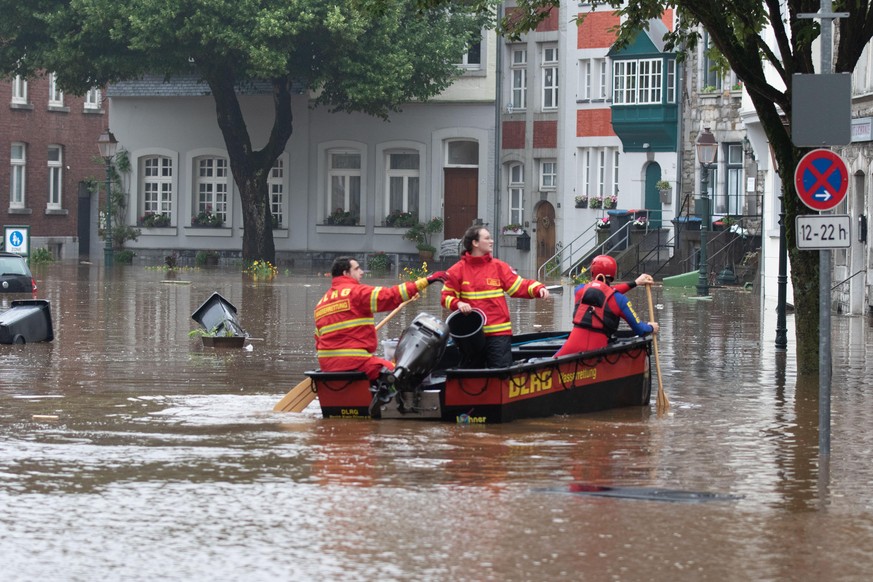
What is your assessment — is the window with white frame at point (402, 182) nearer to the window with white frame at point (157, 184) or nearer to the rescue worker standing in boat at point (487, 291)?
the window with white frame at point (157, 184)

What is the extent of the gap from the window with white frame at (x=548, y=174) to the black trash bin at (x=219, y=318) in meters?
28.2

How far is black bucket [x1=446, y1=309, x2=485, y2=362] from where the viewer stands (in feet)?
46.3

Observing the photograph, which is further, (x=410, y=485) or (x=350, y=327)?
(x=350, y=327)

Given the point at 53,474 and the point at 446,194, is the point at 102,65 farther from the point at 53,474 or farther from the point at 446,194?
the point at 53,474

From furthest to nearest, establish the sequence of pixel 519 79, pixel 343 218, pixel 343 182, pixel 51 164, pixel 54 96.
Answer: pixel 51 164 → pixel 54 96 → pixel 343 182 → pixel 343 218 → pixel 519 79

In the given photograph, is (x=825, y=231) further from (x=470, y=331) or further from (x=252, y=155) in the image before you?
(x=252, y=155)

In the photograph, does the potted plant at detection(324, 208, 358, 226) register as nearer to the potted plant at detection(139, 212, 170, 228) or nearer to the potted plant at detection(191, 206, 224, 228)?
the potted plant at detection(191, 206, 224, 228)

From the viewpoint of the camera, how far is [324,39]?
45.8 m

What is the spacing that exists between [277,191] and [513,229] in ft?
28.3

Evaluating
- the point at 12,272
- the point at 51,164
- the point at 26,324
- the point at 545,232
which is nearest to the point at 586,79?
the point at 545,232

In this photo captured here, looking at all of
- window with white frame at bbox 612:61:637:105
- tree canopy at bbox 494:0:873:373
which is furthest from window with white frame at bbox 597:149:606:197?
tree canopy at bbox 494:0:873:373

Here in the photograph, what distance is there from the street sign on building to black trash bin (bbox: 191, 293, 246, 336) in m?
11.3

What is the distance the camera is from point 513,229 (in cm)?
5047

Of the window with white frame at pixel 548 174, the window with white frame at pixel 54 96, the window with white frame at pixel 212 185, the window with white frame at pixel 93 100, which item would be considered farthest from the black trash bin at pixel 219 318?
the window with white frame at pixel 93 100
